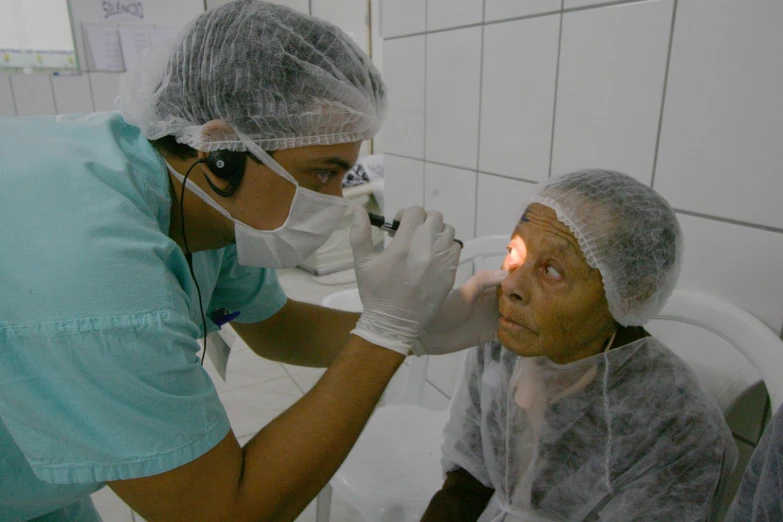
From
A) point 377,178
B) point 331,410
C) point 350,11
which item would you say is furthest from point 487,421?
point 350,11

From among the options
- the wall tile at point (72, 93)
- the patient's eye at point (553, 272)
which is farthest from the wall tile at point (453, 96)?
the wall tile at point (72, 93)

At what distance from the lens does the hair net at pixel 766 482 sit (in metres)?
0.62

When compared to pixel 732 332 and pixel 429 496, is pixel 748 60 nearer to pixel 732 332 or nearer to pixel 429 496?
pixel 732 332

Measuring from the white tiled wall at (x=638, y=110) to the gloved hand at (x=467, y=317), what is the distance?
1.30 feet

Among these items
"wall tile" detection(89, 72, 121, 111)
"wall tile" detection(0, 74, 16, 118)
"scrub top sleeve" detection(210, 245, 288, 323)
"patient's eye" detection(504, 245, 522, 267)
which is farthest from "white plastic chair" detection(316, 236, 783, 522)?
"wall tile" detection(0, 74, 16, 118)

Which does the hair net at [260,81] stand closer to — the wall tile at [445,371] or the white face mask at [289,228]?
the white face mask at [289,228]

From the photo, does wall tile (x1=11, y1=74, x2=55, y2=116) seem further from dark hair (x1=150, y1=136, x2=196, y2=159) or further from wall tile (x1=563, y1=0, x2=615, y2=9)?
wall tile (x1=563, y1=0, x2=615, y2=9)

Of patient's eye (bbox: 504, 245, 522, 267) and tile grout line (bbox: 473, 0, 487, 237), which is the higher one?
tile grout line (bbox: 473, 0, 487, 237)

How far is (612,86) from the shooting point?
1.08 m

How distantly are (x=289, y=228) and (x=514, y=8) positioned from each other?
2.75 ft

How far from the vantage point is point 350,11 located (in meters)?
4.59

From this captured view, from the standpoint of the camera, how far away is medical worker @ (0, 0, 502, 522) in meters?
0.65

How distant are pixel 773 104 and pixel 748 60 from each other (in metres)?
0.09

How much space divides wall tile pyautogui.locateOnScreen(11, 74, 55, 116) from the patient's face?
364cm
